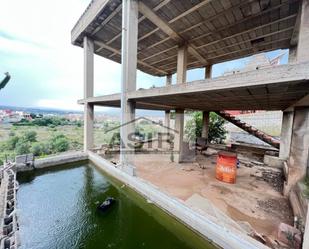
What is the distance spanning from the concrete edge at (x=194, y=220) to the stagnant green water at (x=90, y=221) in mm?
143

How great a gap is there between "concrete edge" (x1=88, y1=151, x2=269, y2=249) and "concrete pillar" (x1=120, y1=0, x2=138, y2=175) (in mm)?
Answer: 809

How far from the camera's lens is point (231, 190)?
167 inches

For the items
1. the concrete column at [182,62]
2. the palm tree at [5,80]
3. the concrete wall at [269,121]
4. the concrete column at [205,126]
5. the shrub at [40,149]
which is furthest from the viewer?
the concrete wall at [269,121]

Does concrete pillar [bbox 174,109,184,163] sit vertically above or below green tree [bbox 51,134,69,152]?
above

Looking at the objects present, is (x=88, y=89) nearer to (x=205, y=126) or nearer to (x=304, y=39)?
(x=205, y=126)

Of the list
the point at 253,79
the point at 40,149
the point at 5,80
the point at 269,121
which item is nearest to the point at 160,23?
the point at 253,79

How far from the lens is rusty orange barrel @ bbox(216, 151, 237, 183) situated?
466 cm

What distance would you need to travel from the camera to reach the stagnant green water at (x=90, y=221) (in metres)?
2.78

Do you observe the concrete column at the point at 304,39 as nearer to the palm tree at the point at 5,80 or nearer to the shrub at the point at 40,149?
the palm tree at the point at 5,80

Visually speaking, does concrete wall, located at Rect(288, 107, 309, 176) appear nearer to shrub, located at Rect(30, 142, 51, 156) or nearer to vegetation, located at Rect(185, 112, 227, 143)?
vegetation, located at Rect(185, 112, 227, 143)

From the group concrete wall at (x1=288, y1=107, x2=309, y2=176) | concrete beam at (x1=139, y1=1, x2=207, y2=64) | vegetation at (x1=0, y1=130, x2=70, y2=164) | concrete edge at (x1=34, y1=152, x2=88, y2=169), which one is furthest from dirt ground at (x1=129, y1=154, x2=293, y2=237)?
vegetation at (x1=0, y1=130, x2=70, y2=164)

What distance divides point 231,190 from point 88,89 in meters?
7.57

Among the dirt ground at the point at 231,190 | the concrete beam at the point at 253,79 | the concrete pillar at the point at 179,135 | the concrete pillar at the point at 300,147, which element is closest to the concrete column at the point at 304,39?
the concrete pillar at the point at 300,147

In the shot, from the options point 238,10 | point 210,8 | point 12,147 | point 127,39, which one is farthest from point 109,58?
point 12,147
